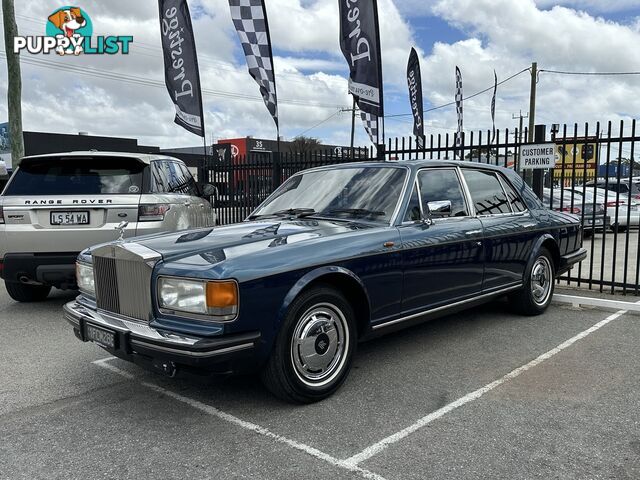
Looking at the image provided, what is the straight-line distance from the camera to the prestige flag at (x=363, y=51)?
909cm

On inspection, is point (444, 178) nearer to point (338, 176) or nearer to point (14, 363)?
point (338, 176)

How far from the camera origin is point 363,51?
30.0 feet

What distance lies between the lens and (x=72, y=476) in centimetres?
273

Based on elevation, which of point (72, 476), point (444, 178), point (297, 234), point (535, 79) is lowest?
point (72, 476)

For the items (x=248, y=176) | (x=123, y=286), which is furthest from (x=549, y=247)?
(x=248, y=176)

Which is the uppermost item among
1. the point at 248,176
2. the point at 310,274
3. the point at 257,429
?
the point at 248,176

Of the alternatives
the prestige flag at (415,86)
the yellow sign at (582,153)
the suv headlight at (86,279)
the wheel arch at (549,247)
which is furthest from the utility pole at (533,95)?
the suv headlight at (86,279)

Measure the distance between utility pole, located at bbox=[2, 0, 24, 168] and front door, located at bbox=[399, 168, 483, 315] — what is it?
11.1m

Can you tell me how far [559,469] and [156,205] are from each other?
15.6 feet

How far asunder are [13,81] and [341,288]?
1211 cm

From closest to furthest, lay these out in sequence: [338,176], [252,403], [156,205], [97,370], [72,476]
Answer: [72,476], [252,403], [97,370], [338,176], [156,205]

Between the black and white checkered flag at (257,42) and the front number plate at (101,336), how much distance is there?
7497mm

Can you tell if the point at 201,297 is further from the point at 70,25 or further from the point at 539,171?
the point at 70,25

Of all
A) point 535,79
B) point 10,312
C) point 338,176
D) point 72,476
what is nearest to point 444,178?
point 338,176
